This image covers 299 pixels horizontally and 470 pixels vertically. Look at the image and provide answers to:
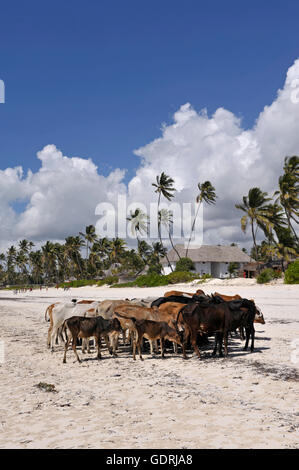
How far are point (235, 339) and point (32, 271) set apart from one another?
152 meters

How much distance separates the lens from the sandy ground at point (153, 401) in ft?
17.3

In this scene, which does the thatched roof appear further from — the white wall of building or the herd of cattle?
the herd of cattle

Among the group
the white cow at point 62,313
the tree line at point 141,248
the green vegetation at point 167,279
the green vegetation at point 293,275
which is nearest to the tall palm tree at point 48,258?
the tree line at point 141,248

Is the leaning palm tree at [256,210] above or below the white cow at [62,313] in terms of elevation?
above

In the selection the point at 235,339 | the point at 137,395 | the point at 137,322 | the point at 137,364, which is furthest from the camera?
the point at 235,339

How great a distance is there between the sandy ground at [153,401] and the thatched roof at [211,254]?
68777 millimetres

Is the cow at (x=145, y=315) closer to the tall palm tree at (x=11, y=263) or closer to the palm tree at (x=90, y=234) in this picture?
the palm tree at (x=90, y=234)

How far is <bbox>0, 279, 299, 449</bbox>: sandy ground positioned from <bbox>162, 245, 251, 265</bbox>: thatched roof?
68.8m

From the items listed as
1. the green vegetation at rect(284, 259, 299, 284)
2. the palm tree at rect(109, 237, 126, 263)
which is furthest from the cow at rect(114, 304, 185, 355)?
the palm tree at rect(109, 237, 126, 263)

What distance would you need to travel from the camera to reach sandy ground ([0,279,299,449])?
5270 millimetres

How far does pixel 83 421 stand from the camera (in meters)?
5.98

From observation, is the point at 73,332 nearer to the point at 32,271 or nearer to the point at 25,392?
the point at 25,392

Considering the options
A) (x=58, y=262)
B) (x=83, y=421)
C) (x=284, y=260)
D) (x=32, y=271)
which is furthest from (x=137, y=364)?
(x=32, y=271)

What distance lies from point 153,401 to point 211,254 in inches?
3032
